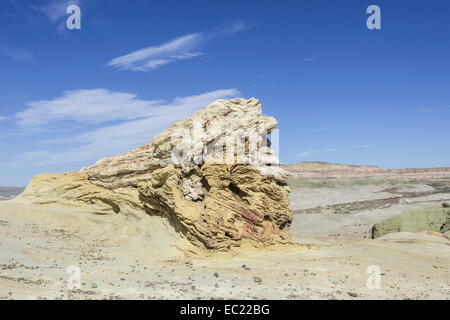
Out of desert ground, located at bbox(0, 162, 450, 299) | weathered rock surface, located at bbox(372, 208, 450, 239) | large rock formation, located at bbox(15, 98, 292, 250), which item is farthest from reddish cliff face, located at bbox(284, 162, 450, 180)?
desert ground, located at bbox(0, 162, 450, 299)

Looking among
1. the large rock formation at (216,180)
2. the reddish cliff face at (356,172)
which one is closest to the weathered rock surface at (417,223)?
the large rock formation at (216,180)

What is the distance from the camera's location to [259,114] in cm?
1552

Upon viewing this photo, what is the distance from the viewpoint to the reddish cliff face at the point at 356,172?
122312 mm

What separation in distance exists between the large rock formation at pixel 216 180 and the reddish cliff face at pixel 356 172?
104991 mm

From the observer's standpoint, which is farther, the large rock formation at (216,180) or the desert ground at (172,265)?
the large rock formation at (216,180)

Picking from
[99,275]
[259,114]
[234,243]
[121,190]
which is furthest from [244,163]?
[99,275]

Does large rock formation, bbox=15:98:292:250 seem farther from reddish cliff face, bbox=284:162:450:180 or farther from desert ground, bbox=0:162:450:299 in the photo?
reddish cliff face, bbox=284:162:450:180

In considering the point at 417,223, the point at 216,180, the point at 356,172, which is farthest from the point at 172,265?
the point at 356,172

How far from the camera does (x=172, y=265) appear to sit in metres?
11.4

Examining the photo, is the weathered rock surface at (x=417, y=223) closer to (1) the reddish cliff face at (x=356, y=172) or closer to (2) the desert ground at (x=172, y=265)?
(2) the desert ground at (x=172, y=265)

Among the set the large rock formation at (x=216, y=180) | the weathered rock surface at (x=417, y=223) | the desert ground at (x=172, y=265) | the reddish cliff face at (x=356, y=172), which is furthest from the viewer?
the reddish cliff face at (x=356, y=172)

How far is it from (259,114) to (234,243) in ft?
17.6
